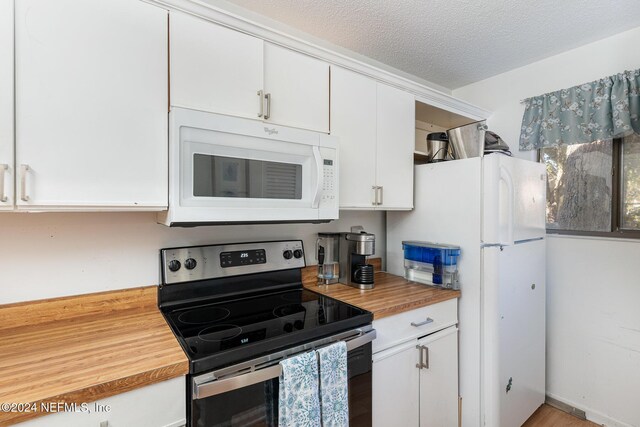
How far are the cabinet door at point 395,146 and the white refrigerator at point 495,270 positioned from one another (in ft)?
0.44

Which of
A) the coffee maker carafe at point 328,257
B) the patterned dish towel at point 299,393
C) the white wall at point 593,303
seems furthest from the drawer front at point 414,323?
the white wall at point 593,303

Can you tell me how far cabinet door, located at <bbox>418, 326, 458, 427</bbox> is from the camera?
160 centimetres

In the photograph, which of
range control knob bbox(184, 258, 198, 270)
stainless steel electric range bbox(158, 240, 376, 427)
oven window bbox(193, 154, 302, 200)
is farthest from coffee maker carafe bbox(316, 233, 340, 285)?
range control knob bbox(184, 258, 198, 270)

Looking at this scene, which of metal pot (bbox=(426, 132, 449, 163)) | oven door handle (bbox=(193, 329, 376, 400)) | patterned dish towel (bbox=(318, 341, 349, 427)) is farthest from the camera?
metal pot (bbox=(426, 132, 449, 163))

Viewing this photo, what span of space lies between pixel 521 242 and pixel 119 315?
212cm

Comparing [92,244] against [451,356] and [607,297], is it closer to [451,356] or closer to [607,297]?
[451,356]

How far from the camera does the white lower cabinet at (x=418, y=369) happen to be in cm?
143

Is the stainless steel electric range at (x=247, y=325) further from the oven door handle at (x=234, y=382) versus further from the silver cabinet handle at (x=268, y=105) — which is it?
the silver cabinet handle at (x=268, y=105)

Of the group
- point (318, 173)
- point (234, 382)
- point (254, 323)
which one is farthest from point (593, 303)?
point (234, 382)

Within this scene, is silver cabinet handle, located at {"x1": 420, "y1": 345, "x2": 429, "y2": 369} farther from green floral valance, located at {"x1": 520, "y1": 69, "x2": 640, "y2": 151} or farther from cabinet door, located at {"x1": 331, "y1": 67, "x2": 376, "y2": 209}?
green floral valance, located at {"x1": 520, "y1": 69, "x2": 640, "y2": 151}

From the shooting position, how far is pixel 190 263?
145 centimetres

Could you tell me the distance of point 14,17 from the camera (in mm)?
933

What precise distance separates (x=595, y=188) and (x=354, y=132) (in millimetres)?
1662

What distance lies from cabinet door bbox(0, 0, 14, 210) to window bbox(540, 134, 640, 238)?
2892 millimetres
